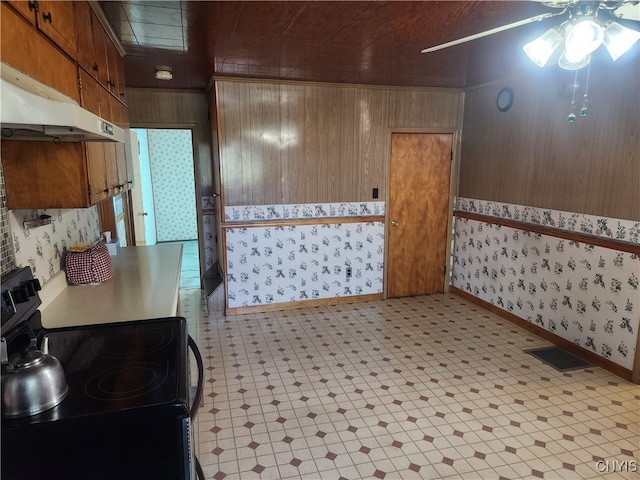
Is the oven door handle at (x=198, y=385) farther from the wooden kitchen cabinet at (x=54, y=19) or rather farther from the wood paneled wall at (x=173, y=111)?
the wood paneled wall at (x=173, y=111)

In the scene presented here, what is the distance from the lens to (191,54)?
3182 millimetres

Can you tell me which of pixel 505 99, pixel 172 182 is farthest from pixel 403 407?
pixel 172 182

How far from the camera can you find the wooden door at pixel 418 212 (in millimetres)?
4770

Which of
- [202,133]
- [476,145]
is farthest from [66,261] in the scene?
[476,145]

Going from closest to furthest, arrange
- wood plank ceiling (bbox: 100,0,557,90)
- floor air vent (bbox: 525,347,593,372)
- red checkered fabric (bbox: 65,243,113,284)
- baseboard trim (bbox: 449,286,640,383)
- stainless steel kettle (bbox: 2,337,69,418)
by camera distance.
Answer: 1. stainless steel kettle (bbox: 2,337,69,418)
2. wood plank ceiling (bbox: 100,0,557,90)
3. red checkered fabric (bbox: 65,243,113,284)
4. baseboard trim (bbox: 449,286,640,383)
5. floor air vent (bbox: 525,347,593,372)

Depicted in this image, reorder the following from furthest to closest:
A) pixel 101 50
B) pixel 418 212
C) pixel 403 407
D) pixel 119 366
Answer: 1. pixel 418 212
2. pixel 403 407
3. pixel 101 50
4. pixel 119 366

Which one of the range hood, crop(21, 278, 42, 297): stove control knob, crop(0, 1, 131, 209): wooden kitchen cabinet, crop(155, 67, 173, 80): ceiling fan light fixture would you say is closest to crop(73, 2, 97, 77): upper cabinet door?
crop(0, 1, 131, 209): wooden kitchen cabinet

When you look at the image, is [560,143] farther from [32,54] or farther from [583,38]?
[32,54]

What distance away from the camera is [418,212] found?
16.1 feet

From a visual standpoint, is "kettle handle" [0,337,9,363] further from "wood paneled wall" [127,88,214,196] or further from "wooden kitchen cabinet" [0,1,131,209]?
"wood paneled wall" [127,88,214,196]

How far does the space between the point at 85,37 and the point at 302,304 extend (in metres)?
3.25

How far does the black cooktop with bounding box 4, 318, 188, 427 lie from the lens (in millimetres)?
1217

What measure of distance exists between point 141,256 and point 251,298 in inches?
55.9

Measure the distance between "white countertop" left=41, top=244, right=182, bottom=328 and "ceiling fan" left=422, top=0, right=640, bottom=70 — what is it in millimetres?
2064
